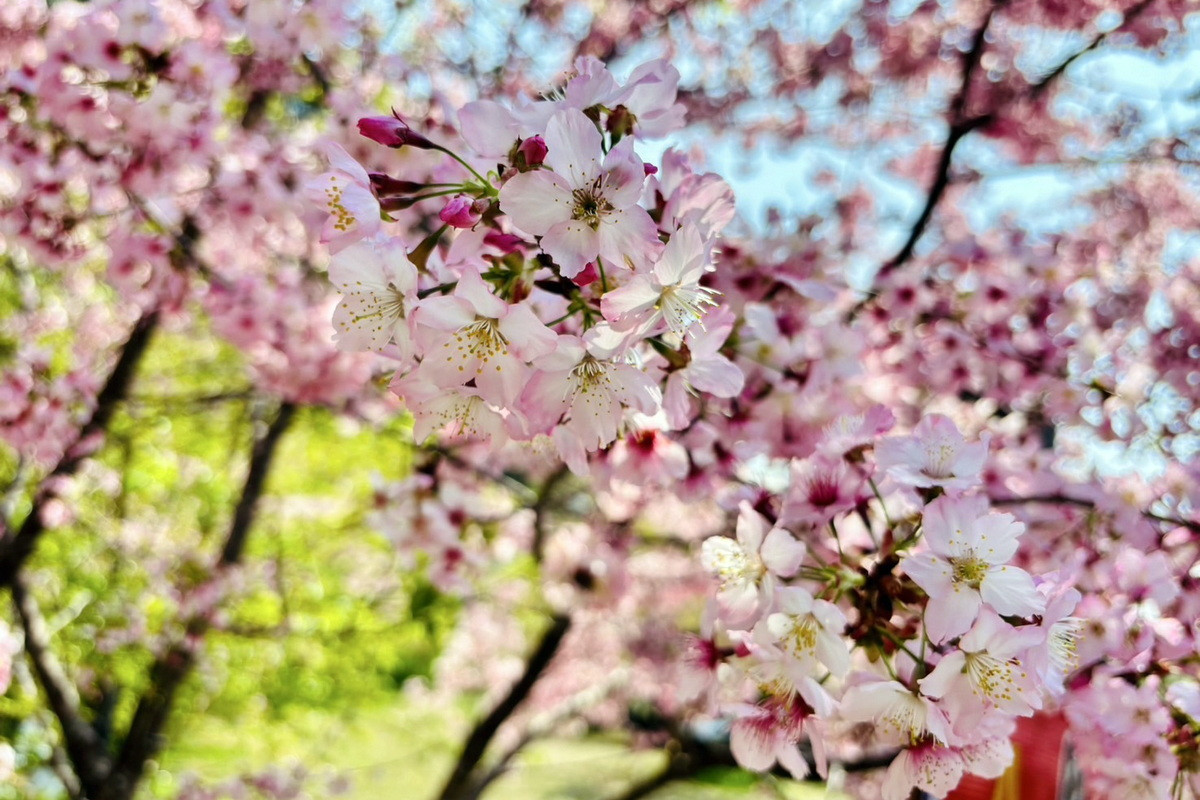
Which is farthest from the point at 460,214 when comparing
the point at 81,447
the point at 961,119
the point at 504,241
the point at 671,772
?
the point at 671,772

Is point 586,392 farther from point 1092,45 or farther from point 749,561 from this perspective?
point 1092,45

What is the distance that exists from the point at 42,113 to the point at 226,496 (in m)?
4.59

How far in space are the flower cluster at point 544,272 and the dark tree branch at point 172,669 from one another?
124 inches

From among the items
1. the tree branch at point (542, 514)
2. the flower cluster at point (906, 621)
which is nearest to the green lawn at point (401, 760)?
the tree branch at point (542, 514)

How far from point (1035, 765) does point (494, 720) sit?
10.8 ft

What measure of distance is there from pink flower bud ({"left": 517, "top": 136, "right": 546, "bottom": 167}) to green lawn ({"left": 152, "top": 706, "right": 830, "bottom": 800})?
4739mm

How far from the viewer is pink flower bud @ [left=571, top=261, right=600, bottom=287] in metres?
0.99

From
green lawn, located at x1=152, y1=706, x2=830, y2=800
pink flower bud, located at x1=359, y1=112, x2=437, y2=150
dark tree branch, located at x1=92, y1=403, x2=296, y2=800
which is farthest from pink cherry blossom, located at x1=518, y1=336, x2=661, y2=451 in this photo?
green lawn, located at x1=152, y1=706, x2=830, y2=800

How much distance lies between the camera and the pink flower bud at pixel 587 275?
3.25 feet

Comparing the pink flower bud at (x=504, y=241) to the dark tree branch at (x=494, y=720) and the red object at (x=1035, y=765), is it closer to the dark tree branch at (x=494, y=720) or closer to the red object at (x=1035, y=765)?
the red object at (x=1035, y=765)

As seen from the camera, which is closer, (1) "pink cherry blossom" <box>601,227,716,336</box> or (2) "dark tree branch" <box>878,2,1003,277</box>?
(1) "pink cherry blossom" <box>601,227,716,336</box>

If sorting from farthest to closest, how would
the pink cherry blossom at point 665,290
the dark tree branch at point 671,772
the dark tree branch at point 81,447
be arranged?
1. the dark tree branch at point 671,772
2. the dark tree branch at point 81,447
3. the pink cherry blossom at point 665,290

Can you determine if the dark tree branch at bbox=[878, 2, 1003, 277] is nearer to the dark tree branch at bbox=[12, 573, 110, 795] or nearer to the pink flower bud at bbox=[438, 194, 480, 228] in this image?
the pink flower bud at bbox=[438, 194, 480, 228]

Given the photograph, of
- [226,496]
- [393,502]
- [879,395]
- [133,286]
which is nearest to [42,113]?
[133,286]
